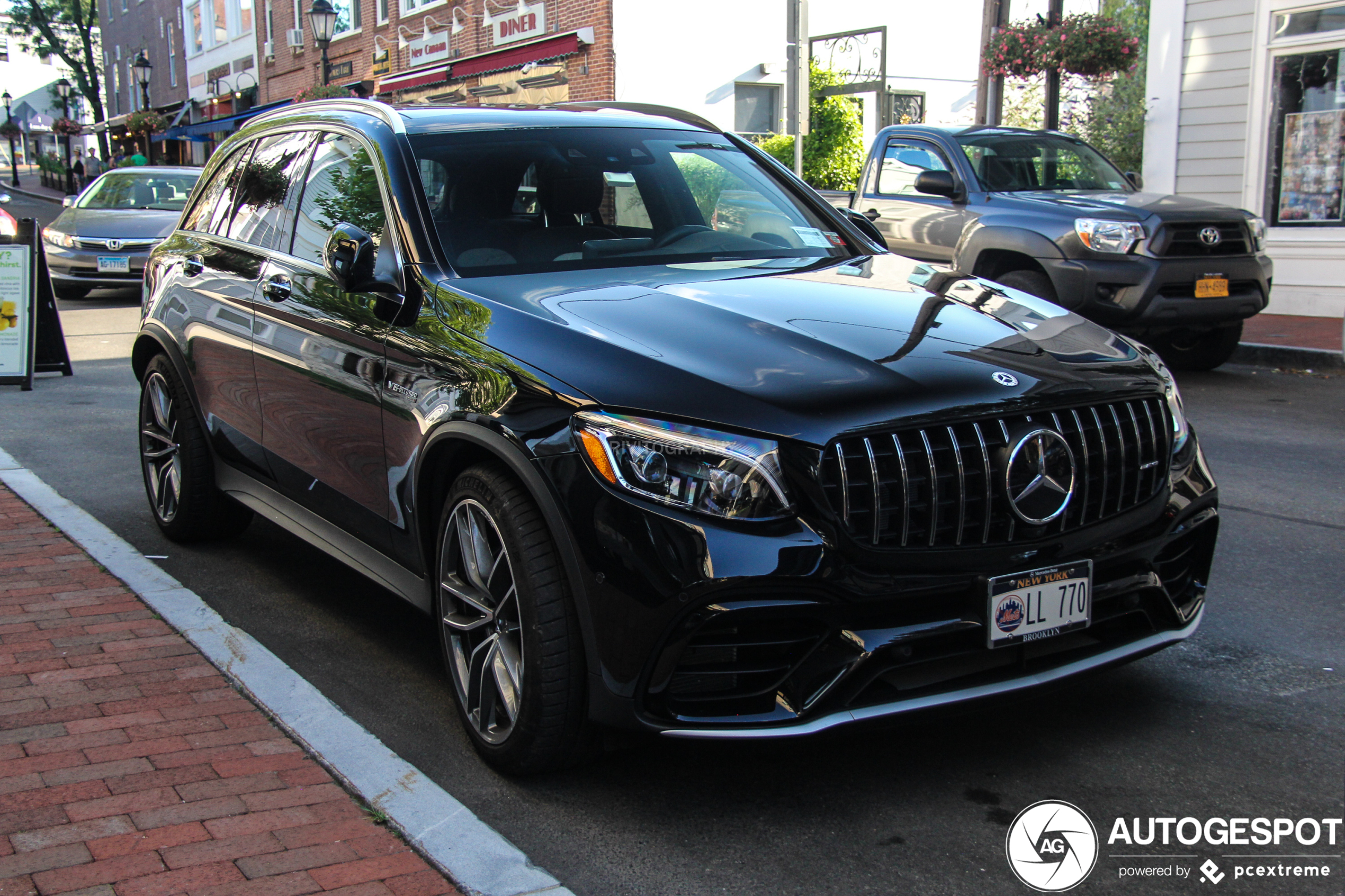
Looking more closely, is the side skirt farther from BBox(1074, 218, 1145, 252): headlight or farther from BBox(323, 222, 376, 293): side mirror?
BBox(1074, 218, 1145, 252): headlight

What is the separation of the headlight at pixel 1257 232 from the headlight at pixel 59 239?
14157mm

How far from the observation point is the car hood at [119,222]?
16.7 m

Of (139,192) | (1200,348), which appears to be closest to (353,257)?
(1200,348)

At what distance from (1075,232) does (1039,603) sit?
7027 millimetres

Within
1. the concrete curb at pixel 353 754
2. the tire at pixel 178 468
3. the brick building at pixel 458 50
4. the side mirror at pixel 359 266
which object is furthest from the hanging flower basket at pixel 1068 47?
the side mirror at pixel 359 266

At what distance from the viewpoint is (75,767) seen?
325 cm

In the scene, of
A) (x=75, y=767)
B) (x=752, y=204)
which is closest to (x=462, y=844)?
(x=75, y=767)

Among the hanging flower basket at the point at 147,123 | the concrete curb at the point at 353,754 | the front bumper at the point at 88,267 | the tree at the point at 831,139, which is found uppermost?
the hanging flower basket at the point at 147,123

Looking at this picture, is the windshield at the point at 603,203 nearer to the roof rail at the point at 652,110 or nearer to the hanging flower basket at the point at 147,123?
the roof rail at the point at 652,110

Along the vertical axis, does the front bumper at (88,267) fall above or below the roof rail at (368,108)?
below

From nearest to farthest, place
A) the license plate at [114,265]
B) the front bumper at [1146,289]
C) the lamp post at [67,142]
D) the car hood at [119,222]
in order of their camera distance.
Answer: the front bumper at [1146,289]
the license plate at [114,265]
the car hood at [119,222]
the lamp post at [67,142]

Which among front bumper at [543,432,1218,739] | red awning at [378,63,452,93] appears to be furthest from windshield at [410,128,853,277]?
red awning at [378,63,452,93]

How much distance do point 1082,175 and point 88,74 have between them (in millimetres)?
68398

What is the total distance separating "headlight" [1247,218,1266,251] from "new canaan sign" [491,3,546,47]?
59.8 feet
